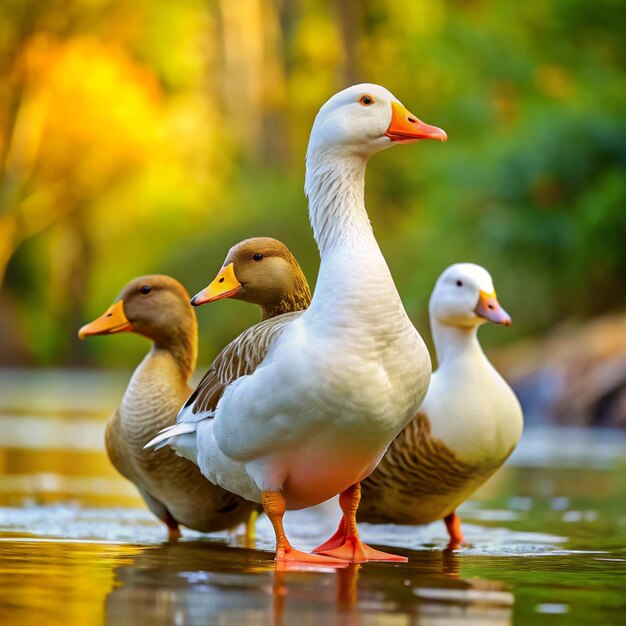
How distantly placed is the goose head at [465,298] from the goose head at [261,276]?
101 cm

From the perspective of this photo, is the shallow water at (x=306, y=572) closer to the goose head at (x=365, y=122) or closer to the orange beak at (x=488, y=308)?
the orange beak at (x=488, y=308)

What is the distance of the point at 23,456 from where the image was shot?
1222 centimetres

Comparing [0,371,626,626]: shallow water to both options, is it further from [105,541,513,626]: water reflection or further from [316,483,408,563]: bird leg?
[316,483,408,563]: bird leg

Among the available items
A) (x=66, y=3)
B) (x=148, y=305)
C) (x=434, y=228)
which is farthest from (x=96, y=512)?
(x=66, y=3)

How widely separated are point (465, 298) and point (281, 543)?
2007 millimetres

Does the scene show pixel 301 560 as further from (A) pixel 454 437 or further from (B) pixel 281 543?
(A) pixel 454 437

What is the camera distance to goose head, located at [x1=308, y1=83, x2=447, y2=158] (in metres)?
5.38

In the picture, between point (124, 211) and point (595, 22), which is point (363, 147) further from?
point (124, 211)

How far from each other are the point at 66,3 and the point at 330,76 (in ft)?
25.7

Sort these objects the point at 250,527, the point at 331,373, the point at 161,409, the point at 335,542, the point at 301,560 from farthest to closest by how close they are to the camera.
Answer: the point at 250,527 < the point at 161,409 < the point at 335,542 < the point at 301,560 < the point at 331,373

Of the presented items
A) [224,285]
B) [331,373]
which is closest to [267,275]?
[224,285]

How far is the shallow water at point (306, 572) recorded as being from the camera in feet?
12.8

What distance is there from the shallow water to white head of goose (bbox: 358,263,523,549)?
0.21 metres

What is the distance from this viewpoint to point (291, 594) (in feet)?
13.8
